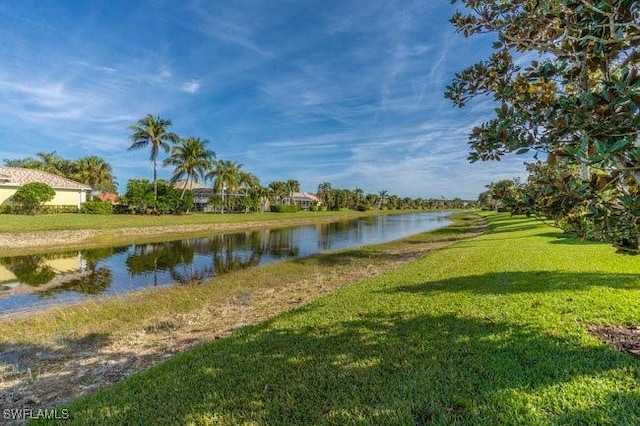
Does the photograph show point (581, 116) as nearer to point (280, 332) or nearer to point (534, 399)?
point (534, 399)

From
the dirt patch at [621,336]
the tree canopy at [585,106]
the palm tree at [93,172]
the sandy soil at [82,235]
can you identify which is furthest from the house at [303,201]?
the tree canopy at [585,106]

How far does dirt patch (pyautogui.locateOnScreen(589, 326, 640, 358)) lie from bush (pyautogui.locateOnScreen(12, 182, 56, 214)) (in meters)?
41.5

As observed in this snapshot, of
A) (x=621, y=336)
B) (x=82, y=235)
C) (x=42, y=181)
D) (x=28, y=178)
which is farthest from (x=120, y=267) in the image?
(x=28, y=178)

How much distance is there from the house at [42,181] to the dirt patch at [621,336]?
44.6 meters

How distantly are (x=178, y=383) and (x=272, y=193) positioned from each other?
70.0 meters

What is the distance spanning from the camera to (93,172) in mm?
60562

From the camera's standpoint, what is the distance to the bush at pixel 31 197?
1275 inches

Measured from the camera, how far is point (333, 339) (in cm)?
529

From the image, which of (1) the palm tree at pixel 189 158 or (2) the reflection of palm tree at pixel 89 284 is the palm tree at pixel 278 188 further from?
(2) the reflection of palm tree at pixel 89 284

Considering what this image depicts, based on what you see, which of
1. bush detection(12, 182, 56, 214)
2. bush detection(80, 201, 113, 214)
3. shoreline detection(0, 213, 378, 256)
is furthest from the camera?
bush detection(80, 201, 113, 214)

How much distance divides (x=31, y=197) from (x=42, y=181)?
6.14 metres

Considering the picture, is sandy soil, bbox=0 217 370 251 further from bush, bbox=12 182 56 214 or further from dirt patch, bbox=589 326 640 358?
dirt patch, bbox=589 326 640 358

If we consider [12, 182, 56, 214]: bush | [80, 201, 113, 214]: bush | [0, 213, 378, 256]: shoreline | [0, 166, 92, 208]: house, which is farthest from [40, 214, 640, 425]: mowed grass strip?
[0, 166, 92, 208]: house

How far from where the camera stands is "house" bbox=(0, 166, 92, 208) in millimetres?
34062
